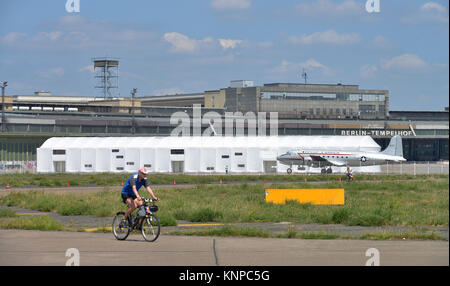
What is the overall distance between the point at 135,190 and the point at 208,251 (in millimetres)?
3024

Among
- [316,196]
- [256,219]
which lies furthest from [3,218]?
[316,196]

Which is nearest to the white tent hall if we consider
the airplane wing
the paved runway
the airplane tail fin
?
the airplane wing

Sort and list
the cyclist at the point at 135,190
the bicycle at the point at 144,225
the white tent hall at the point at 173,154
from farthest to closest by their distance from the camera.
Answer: the white tent hall at the point at 173,154 < the bicycle at the point at 144,225 < the cyclist at the point at 135,190

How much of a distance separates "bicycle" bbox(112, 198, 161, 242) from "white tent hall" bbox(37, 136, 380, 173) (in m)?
53.3

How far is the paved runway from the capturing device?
13984mm

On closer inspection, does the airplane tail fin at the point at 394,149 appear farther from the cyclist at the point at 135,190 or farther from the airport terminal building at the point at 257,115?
the cyclist at the point at 135,190

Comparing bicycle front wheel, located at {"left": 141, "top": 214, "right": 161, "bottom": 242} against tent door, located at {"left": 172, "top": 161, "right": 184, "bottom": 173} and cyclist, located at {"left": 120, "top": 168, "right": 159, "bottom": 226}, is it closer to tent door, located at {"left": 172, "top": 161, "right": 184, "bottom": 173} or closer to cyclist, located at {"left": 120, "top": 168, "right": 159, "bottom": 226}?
cyclist, located at {"left": 120, "top": 168, "right": 159, "bottom": 226}

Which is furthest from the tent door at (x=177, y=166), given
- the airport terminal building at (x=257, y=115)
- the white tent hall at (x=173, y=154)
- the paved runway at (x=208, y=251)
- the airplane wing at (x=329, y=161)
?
the paved runway at (x=208, y=251)

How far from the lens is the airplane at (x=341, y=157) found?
73000mm

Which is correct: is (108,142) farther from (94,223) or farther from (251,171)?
(94,223)

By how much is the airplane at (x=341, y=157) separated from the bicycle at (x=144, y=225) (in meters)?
55.5

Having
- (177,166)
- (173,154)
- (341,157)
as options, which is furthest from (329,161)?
(173,154)
